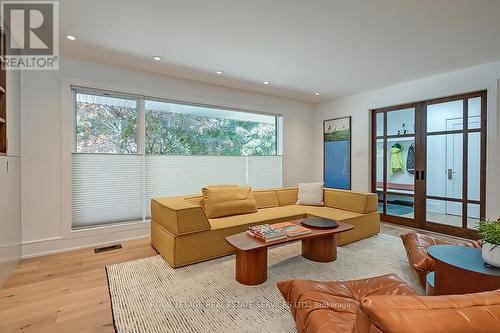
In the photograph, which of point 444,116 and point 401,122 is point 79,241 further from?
point 444,116

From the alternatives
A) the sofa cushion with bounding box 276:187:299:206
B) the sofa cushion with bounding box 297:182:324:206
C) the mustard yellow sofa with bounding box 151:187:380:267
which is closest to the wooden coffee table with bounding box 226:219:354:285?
the mustard yellow sofa with bounding box 151:187:380:267

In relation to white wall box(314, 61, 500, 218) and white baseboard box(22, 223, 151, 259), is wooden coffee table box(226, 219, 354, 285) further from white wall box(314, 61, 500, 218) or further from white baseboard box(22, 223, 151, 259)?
white wall box(314, 61, 500, 218)

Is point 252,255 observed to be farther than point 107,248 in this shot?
No

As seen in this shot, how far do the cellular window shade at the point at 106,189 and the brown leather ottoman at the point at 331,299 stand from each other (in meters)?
2.87

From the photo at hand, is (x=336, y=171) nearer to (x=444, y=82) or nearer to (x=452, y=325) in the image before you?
(x=444, y=82)

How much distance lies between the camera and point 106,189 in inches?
139

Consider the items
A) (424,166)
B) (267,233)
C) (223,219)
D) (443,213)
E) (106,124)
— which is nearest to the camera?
(267,233)

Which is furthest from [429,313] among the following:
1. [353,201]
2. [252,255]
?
[353,201]

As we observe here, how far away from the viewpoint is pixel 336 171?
18.0 ft

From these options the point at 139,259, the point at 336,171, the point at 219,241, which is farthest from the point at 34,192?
the point at 336,171

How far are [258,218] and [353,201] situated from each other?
1.61 m

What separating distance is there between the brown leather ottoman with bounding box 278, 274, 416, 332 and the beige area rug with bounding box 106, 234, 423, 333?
347 millimetres

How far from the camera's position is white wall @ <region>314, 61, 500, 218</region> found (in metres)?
3.41

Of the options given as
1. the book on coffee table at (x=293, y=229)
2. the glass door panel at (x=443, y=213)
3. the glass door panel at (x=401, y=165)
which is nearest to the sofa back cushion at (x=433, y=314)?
the book on coffee table at (x=293, y=229)
